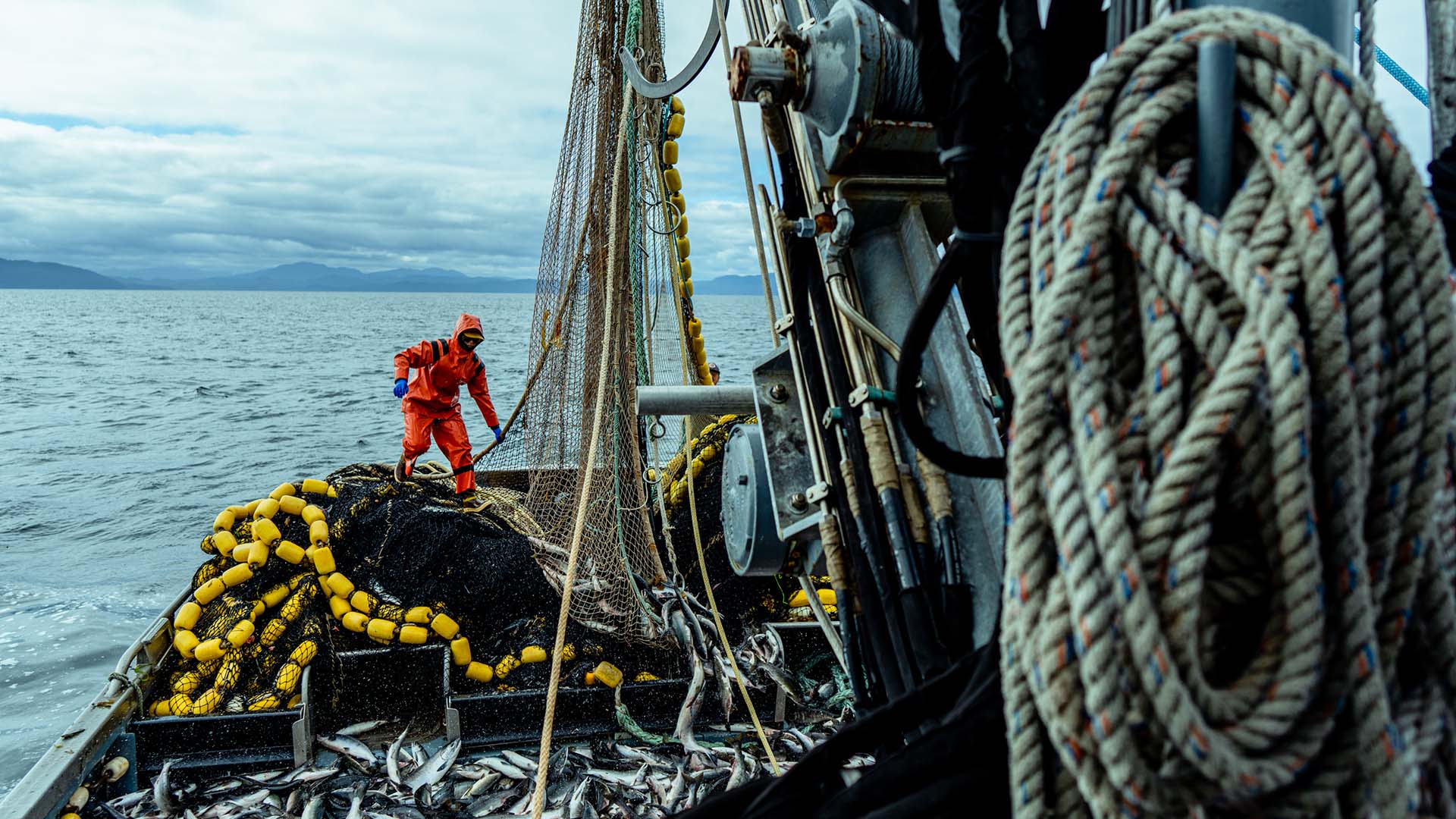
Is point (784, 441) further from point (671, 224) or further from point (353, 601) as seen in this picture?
point (353, 601)

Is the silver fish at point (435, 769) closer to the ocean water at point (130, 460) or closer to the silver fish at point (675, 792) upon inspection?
the silver fish at point (675, 792)

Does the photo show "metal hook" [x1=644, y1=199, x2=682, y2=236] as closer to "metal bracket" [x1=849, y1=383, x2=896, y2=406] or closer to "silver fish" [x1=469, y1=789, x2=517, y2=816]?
"silver fish" [x1=469, y1=789, x2=517, y2=816]

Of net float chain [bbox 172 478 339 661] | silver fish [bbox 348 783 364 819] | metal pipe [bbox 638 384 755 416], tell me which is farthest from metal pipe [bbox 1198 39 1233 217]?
net float chain [bbox 172 478 339 661]

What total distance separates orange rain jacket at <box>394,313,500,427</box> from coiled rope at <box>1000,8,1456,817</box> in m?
8.60

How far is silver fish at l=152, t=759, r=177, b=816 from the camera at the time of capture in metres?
4.43

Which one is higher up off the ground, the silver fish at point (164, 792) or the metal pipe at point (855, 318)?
the metal pipe at point (855, 318)

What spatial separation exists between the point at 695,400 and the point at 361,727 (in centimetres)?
390

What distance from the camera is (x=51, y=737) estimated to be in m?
6.86

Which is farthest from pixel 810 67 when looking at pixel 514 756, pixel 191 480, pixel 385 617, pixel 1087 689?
pixel 191 480

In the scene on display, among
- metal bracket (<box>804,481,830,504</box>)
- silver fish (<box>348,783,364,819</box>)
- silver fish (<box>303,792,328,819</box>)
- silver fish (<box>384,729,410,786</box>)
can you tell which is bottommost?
silver fish (<box>348,783,364,819</box>)

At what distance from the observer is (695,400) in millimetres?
2777

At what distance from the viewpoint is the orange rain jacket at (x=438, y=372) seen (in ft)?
29.7

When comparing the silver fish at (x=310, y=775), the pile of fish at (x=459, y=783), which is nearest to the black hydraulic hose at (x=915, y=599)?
the pile of fish at (x=459, y=783)

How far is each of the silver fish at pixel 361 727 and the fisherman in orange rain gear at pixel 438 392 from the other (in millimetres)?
3680
